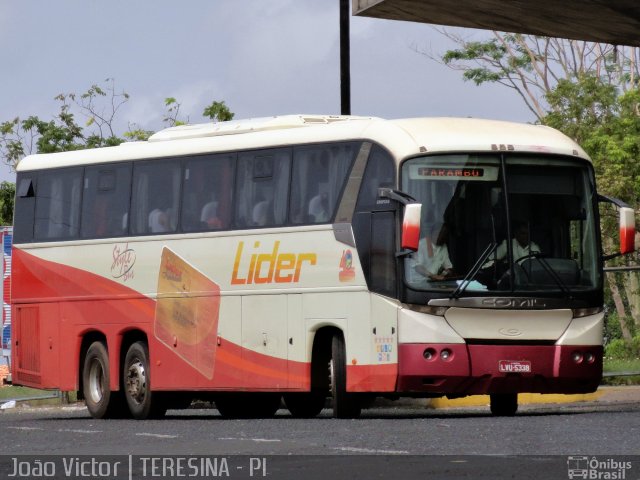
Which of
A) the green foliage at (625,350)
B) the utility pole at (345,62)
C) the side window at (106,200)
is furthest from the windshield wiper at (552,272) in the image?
the green foliage at (625,350)

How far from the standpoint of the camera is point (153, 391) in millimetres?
22578

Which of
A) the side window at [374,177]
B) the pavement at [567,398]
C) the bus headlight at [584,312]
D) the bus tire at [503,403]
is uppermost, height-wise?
the side window at [374,177]

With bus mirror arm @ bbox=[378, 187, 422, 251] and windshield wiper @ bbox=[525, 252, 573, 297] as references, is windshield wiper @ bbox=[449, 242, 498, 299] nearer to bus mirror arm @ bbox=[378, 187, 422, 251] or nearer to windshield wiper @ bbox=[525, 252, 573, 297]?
windshield wiper @ bbox=[525, 252, 573, 297]

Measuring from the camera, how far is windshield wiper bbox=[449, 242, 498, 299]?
61.4 ft

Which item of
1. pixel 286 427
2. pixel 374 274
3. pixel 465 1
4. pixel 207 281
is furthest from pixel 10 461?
pixel 465 1

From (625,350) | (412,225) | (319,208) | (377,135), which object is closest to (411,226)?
(412,225)

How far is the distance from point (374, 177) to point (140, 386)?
5286 millimetres

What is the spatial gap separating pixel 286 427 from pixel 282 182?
152 inches

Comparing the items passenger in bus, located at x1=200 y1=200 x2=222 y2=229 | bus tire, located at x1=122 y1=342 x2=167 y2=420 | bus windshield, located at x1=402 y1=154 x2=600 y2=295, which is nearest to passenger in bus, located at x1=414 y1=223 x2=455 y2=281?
bus windshield, located at x1=402 y1=154 x2=600 y2=295

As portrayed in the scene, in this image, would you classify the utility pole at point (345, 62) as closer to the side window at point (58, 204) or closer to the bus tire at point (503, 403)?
the side window at point (58, 204)

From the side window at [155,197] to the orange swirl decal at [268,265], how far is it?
140 cm

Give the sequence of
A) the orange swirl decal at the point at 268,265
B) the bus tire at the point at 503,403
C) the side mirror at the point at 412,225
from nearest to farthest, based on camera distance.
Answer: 1. the side mirror at the point at 412,225
2. the orange swirl decal at the point at 268,265
3. the bus tire at the point at 503,403

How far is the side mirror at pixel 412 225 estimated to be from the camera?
59.2 ft

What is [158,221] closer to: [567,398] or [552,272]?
[552,272]
